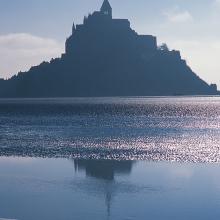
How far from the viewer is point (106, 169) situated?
108ft

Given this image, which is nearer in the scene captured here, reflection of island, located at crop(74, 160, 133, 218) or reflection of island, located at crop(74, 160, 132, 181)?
reflection of island, located at crop(74, 160, 133, 218)

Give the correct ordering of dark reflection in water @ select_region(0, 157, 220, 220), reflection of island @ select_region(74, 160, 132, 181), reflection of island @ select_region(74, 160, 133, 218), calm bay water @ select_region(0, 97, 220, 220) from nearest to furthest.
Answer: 1. dark reflection in water @ select_region(0, 157, 220, 220)
2. calm bay water @ select_region(0, 97, 220, 220)
3. reflection of island @ select_region(74, 160, 133, 218)
4. reflection of island @ select_region(74, 160, 132, 181)

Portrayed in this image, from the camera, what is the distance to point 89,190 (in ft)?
84.2

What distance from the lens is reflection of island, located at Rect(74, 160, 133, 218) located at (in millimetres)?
27203

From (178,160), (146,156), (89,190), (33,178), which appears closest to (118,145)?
(146,156)

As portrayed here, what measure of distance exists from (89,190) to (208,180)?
7.82 m

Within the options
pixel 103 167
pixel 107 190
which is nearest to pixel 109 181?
pixel 107 190

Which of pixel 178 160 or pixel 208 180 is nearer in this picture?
pixel 208 180

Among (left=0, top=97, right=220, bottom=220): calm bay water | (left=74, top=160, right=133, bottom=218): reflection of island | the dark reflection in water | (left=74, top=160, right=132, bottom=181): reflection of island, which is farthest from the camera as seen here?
(left=74, top=160, right=132, bottom=181): reflection of island

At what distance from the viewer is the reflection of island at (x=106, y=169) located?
89.2 feet

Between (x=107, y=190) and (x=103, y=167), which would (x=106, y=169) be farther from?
(x=107, y=190)

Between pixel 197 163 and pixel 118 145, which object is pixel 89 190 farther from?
pixel 118 145

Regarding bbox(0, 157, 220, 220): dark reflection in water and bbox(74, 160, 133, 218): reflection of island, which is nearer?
bbox(0, 157, 220, 220): dark reflection in water

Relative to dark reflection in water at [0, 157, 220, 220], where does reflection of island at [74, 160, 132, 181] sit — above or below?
above
